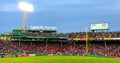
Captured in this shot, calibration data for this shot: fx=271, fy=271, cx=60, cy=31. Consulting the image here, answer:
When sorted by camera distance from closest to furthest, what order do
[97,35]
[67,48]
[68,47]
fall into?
[97,35] → [67,48] → [68,47]

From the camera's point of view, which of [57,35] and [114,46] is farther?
[57,35]

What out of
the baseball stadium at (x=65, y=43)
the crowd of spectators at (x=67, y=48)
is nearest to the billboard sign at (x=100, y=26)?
the baseball stadium at (x=65, y=43)

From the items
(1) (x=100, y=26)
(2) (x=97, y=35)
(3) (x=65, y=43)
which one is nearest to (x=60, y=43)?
(3) (x=65, y=43)

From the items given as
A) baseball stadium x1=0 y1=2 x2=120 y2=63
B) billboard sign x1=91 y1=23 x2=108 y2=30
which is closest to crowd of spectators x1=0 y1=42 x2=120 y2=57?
baseball stadium x1=0 y1=2 x2=120 y2=63

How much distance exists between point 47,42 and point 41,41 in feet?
7.34

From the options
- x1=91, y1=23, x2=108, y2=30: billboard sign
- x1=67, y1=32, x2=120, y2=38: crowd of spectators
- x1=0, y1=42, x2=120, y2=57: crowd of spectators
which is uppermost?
x1=91, y1=23, x2=108, y2=30: billboard sign

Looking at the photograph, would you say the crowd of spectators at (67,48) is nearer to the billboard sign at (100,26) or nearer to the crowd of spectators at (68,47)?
the crowd of spectators at (68,47)

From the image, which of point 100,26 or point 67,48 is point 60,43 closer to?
point 67,48

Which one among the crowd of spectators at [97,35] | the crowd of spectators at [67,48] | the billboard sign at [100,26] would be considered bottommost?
the crowd of spectators at [67,48]

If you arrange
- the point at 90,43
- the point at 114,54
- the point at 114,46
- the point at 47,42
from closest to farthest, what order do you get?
the point at 114,54 → the point at 114,46 → the point at 90,43 → the point at 47,42

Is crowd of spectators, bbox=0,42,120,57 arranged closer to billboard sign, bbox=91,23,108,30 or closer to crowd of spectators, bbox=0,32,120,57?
crowd of spectators, bbox=0,32,120,57

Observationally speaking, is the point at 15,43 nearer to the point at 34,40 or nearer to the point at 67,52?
the point at 34,40

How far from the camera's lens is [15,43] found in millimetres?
90062

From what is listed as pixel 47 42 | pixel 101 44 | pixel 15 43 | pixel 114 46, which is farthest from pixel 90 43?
pixel 15 43
